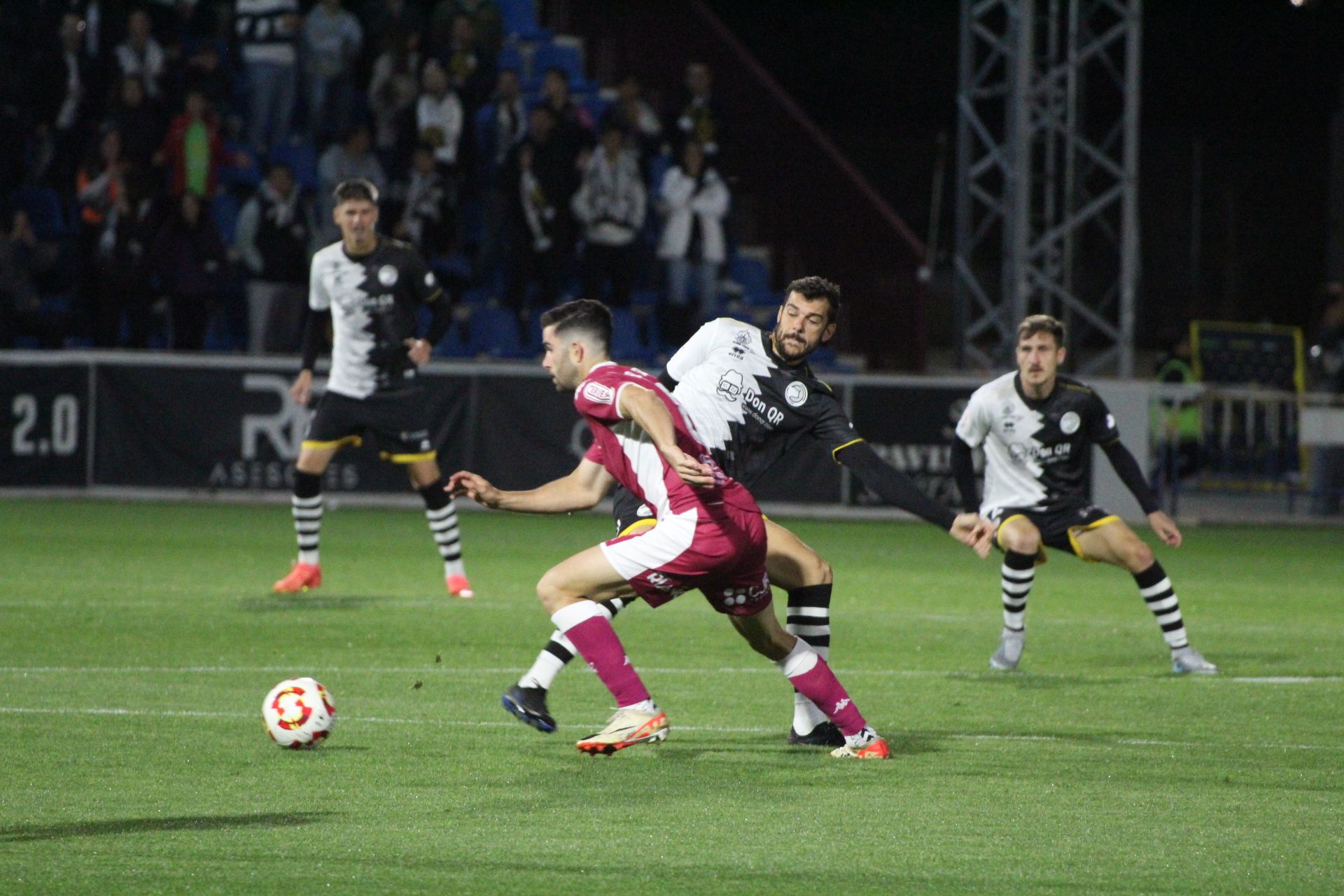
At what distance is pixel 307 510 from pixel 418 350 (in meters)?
1.22

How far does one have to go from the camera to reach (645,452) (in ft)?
20.5

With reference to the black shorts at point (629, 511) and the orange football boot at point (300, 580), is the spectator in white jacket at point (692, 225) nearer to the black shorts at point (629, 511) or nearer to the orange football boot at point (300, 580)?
the orange football boot at point (300, 580)

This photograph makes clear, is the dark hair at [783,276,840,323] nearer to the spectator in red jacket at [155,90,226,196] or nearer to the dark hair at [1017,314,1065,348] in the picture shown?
the dark hair at [1017,314,1065,348]

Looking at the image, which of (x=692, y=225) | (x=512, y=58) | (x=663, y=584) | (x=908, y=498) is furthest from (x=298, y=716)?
(x=512, y=58)

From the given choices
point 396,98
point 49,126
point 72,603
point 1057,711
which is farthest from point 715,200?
point 1057,711

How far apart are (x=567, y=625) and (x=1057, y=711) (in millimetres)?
2413

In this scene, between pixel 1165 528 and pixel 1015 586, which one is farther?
pixel 1015 586

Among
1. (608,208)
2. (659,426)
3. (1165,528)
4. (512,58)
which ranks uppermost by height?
(512,58)

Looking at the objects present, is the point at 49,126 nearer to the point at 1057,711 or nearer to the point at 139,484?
the point at 139,484

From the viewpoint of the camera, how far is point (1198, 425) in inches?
754

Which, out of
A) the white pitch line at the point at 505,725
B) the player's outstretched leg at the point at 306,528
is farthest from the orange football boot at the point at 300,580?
the white pitch line at the point at 505,725

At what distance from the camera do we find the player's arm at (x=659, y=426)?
18.6 ft

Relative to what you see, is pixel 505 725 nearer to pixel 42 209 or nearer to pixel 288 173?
pixel 288 173

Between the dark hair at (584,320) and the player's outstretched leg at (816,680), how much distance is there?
43.8 inches
